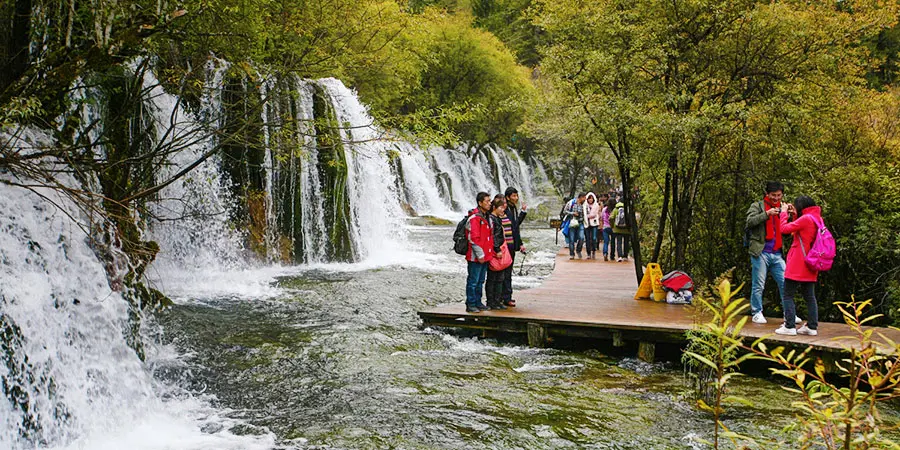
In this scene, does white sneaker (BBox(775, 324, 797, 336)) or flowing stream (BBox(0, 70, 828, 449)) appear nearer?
flowing stream (BBox(0, 70, 828, 449))

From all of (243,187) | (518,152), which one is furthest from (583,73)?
(518,152)

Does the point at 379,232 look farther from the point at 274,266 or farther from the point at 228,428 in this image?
the point at 228,428

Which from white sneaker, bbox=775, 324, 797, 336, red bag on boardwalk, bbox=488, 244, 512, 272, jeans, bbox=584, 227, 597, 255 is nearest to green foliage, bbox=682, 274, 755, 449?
white sneaker, bbox=775, 324, 797, 336

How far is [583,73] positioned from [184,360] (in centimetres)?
704

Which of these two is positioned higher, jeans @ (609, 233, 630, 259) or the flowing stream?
jeans @ (609, 233, 630, 259)

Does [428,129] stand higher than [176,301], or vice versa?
[428,129]

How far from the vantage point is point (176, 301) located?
1112 cm

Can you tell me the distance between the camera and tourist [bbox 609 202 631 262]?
14651mm

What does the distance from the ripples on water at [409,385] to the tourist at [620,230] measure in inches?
229

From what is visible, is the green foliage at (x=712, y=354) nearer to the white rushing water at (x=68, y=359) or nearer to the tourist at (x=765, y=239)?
the tourist at (x=765, y=239)

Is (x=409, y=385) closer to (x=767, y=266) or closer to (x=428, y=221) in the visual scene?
(x=767, y=266)

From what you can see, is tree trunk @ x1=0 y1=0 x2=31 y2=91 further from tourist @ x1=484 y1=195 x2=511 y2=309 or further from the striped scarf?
the striped scarf

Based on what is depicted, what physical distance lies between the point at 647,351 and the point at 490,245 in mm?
2459

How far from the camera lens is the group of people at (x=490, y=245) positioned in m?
8.73
